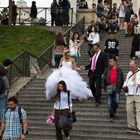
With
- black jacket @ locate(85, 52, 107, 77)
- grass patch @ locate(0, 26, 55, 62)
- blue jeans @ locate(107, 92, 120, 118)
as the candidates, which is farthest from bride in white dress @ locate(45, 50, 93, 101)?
grass patch @ locate(0, 26, 55, 62)

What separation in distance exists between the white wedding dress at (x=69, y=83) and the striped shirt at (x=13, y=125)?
16.2 ft

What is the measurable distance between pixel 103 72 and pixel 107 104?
988mm

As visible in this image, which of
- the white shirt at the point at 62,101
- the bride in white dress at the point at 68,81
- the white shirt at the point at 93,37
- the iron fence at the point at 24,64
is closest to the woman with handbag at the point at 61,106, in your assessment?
the white shirt at the point at 62,101

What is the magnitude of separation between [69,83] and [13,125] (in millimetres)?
5177

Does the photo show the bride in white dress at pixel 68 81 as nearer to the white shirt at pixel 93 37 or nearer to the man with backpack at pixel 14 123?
the man with backpack at pixel 14 123

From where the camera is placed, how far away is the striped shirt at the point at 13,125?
46.1 feet

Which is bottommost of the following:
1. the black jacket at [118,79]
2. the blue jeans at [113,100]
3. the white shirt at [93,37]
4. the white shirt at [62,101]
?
the blue jeans at [113,100]

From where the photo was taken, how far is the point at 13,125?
555 inches

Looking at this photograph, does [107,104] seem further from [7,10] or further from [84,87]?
[7,10]

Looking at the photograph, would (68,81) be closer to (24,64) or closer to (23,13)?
(24,64)

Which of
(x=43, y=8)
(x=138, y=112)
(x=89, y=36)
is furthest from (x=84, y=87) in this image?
(x=43, y=8)

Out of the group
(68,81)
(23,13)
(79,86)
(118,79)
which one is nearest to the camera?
(118,79)

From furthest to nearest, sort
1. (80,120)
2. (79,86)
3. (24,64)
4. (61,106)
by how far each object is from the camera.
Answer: (24,64)
(79,86)
(80,120)
(61,106)

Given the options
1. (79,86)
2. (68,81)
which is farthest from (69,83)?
(79,86)
